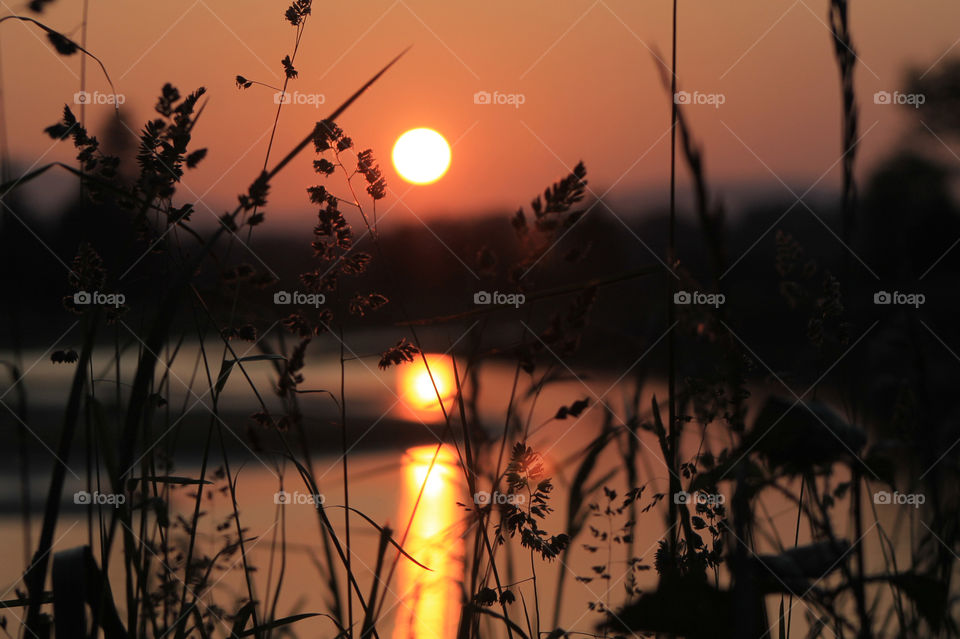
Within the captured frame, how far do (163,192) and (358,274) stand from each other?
24cm

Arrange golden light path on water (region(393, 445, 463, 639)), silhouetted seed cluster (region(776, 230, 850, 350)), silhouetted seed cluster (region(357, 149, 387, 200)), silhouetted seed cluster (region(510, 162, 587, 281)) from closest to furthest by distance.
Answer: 1. silhouetted seed cluster (region(510, 162, 587, 281))
2. silhouetted seed cluster (region(776, 230, 850, 350))
3. silhouetted seed cluster (region(357, 149, 387, 200))
4. golden light path on water (region(393, 445, 463, 639))

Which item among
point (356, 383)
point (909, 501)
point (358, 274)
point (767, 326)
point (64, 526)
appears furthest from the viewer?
point (767, 326)

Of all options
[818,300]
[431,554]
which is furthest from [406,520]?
[818,300]

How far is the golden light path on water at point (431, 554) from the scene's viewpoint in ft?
3.70

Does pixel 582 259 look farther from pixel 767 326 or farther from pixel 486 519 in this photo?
pixel 767 326

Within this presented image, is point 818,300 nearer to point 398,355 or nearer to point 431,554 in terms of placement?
point 398,355

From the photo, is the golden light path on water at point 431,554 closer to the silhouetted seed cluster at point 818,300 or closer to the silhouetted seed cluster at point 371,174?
the silhouetted seed cluster at point 371,174

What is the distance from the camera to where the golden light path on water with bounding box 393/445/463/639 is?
1127 mm

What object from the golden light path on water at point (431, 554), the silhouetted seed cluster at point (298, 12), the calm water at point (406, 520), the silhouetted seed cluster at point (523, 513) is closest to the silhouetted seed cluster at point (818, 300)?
the calm water at point (406, 520)

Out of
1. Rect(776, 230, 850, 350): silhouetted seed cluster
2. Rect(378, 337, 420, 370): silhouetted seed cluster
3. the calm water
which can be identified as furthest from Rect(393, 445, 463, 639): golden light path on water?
Rect(776, 230, 850, 350): silhouetted seed cluster

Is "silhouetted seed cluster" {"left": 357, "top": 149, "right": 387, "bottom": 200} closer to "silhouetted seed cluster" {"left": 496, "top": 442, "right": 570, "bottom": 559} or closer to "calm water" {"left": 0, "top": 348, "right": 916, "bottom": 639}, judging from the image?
"calm water" {"left": 0, "top": 348, "right": 916, "bottom": 639}

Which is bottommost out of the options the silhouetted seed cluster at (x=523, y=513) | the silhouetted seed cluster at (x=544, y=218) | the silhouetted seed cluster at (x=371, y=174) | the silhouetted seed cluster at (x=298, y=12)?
the silhouetted seed cluster at (x=523, y=513)

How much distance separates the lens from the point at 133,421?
670mm

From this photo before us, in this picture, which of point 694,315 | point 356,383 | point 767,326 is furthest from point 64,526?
point 767,326
